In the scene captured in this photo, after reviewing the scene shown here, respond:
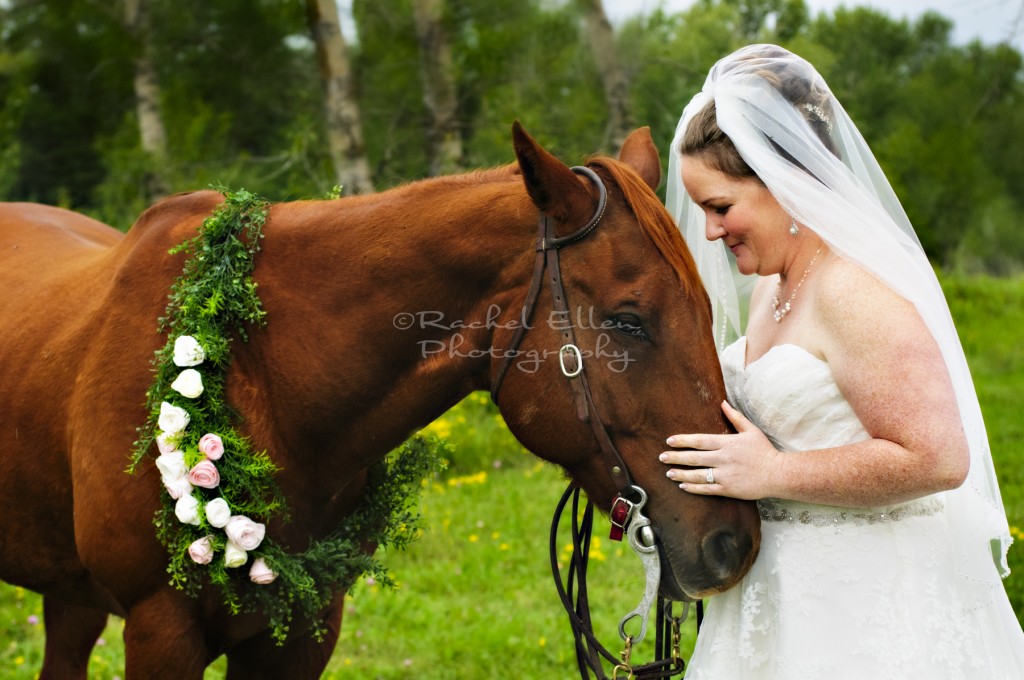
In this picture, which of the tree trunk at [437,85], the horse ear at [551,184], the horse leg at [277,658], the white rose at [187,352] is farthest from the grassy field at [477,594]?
the tree trunk at [437,85]

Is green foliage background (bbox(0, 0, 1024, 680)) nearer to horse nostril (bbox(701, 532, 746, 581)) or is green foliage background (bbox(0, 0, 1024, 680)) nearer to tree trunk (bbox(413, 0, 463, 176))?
tree trunk (bbox(413, 0, 463, 176))

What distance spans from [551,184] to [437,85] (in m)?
8.06

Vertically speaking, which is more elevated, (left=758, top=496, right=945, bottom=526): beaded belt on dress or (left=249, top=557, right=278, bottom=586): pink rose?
(left=758, top=496, right=945, bottom=526): beaded belt on dress

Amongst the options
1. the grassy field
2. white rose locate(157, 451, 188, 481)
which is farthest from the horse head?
the grassy field

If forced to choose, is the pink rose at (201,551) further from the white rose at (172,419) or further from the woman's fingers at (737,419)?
the woman's fingers at (737,419)

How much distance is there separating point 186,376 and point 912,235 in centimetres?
196

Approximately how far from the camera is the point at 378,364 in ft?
8.12

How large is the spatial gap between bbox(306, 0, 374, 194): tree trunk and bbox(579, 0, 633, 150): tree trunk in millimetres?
2560

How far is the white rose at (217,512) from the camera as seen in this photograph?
238 cm

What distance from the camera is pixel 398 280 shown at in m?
2.44

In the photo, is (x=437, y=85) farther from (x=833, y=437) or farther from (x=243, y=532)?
(x=833, y=437)

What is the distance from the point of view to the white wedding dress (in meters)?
2.21

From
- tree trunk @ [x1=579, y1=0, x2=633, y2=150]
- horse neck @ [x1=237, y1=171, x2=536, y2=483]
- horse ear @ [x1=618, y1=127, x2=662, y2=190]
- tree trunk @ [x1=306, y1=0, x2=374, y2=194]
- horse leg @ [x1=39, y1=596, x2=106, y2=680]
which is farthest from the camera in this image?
tree trunk @ [x1=579, y1=0, x2=633, y2=150]

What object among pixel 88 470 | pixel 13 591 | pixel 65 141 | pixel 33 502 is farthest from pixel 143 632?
pixel 65 141
